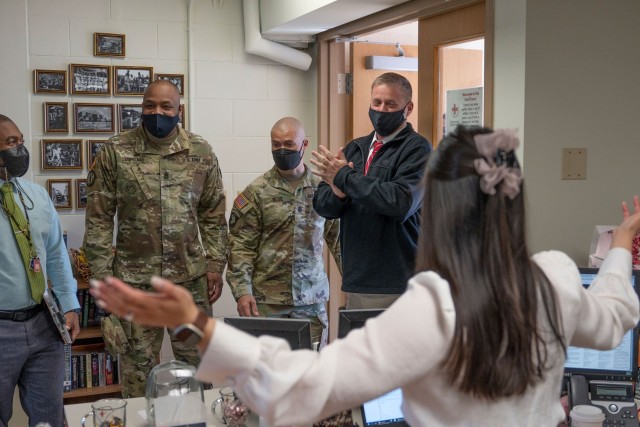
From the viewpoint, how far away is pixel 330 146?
4.47 m

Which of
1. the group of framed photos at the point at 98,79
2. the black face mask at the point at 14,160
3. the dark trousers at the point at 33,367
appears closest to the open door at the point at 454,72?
the group of framed photos at the point at 98,79

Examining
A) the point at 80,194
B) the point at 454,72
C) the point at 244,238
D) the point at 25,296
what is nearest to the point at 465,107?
the point at 454,72

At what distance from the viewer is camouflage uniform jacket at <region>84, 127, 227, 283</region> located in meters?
3.22

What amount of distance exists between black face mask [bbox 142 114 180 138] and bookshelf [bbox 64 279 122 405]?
1123 mm

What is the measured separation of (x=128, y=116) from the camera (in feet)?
13.8

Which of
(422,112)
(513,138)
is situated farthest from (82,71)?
(513,138)

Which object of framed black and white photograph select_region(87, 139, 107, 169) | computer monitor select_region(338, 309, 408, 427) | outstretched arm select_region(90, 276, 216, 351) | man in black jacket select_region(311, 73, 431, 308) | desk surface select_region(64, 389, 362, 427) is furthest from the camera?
framed black and white photograph select_region(87, 139, 107, 169)

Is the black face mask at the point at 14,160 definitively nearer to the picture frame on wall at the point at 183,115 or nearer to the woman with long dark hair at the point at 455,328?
the picture frame on wall at the point at 183,115

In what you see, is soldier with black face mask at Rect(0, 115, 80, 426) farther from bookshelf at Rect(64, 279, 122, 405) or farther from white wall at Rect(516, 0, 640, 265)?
white wall at Rect(516, 0, 640, 265)

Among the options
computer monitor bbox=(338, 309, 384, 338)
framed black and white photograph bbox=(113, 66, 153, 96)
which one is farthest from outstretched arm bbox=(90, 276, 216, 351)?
framed black and white photograph bbox=(113, 66, 153, 96)

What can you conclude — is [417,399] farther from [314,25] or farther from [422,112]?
[314,25]

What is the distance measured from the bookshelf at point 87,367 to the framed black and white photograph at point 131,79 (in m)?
1.12

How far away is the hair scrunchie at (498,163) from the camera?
113cm

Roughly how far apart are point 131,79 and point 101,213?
1250 mm
